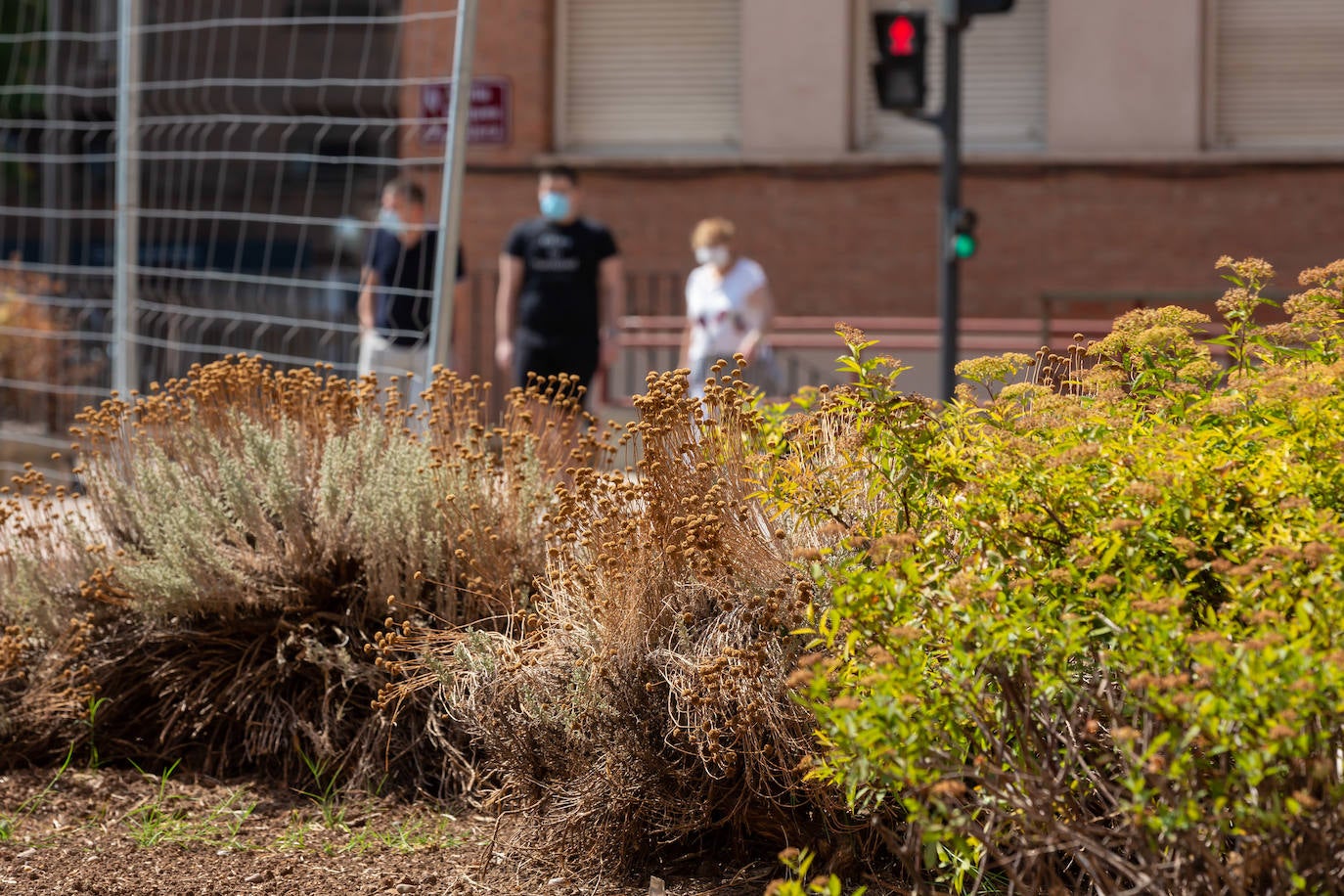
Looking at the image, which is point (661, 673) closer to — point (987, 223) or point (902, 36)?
point (902, 36)

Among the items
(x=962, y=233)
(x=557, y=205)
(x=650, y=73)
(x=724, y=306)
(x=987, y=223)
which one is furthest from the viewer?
(x=650, y=73)

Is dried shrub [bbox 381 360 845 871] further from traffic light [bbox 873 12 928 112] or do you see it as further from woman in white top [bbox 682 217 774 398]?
traffic light [bbox 873 12 928 112]

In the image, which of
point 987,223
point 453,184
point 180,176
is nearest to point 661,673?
point 453,184

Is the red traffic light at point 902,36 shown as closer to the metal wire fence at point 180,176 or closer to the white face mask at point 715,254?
the white face mask at point 715,254

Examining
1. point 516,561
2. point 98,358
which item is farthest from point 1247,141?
point 516,561

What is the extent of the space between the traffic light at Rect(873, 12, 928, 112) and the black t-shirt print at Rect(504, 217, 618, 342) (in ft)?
7.99

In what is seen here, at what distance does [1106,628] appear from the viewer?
95.7 inches

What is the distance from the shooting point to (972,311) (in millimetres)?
14156

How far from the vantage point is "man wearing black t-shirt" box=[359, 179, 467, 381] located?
24.9 feet

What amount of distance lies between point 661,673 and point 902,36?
7.66 m

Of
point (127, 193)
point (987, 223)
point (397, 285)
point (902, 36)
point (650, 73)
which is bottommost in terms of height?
point (397, 285)

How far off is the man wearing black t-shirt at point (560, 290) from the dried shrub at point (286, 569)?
4.12 metres

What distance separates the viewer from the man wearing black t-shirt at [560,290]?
8.77m

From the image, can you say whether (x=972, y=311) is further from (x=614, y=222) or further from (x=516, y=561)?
(x=516, y=561)
